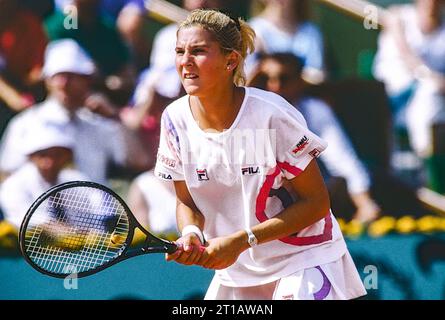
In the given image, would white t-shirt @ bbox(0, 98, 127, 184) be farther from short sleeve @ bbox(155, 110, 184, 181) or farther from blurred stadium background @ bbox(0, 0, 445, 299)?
short sleeve @ bbox(155, 110, 184, 181)

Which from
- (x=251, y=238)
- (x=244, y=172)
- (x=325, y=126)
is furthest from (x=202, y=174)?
(x=325, y=126)

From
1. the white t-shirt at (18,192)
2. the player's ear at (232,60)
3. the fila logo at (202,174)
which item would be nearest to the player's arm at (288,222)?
the fila logo at (202,174)

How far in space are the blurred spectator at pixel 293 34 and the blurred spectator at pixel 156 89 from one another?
0.37 metres

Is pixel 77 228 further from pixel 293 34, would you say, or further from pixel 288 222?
pixel 293 34

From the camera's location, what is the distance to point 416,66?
595 cm

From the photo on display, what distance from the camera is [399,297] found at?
5.91 metres

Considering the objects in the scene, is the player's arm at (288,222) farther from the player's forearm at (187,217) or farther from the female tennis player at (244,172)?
the player's forearm at (187,217)

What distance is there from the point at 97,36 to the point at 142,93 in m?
0.43

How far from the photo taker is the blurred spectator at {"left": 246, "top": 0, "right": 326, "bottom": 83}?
597cm

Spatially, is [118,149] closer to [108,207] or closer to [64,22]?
[64,22]

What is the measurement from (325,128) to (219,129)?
2188 millimetres

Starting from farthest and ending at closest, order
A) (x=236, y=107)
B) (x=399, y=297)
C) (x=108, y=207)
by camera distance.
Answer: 1. (x=399, y=297)
2. (x=108, y=207)
3. (x=236, y=107)

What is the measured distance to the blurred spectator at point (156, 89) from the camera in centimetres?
598

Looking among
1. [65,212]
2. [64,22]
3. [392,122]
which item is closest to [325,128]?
[392,122]
